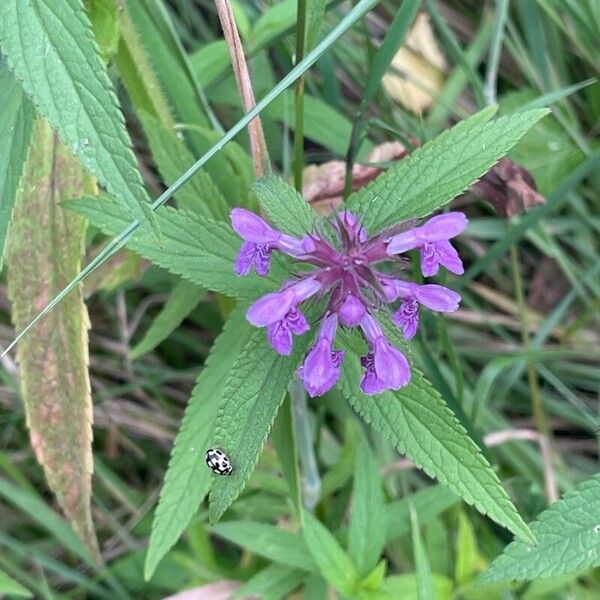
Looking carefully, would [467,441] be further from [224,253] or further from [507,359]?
[507,359]

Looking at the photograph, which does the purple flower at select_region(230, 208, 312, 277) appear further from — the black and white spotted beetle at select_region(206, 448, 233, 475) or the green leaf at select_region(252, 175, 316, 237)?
the black and white spotted beetle at select_region(206, 448, 233, 475)

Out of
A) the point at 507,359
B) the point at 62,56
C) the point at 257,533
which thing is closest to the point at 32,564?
the point at 257,533

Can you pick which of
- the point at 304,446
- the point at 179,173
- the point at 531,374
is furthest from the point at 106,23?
the point at 531,374

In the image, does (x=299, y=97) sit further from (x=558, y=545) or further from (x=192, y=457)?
(x=558, y=545)

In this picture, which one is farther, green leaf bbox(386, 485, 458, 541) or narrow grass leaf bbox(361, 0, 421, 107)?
green leaf bbox(386, 485, 458, 541)

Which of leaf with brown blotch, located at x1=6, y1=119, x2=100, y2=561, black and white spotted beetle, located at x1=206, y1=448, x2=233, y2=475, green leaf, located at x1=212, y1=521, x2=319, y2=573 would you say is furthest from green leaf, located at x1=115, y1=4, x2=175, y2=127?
green leaf, located at x1=212, y1=521, x2=319, y2=573

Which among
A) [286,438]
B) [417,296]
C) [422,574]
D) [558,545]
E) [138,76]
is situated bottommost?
[422,574]
